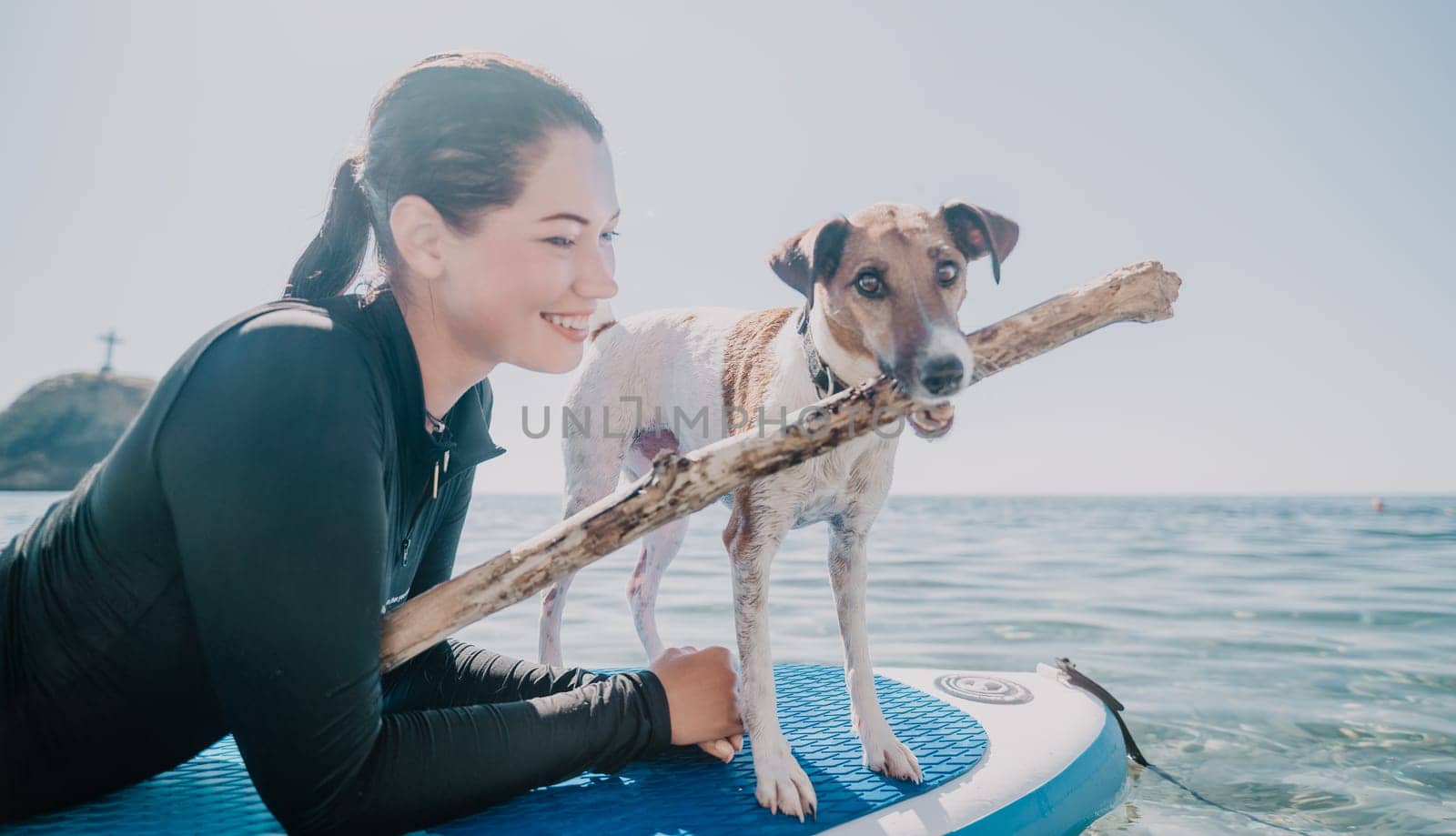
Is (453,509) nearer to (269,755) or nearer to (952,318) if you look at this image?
(269,755)

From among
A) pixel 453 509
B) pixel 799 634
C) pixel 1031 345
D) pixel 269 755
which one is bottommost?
pixel 799 634

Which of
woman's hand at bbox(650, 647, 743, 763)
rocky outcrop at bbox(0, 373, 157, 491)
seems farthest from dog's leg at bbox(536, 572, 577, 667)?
rocky outcrop at bbox(0, 373, 157, 491)

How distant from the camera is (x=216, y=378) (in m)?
1.14

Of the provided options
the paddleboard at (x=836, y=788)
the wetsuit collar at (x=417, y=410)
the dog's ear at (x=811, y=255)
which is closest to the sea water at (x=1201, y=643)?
the paddleboard at (x=836, y=788)

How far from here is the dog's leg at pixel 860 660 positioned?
2.12m

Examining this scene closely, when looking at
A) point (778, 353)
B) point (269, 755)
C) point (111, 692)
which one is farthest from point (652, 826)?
point (778, 353)

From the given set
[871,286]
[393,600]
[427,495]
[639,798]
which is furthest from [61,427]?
[871,286]

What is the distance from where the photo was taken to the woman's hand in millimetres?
1844

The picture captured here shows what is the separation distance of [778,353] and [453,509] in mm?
967

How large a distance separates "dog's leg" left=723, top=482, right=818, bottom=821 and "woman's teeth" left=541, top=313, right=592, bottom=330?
0.65m

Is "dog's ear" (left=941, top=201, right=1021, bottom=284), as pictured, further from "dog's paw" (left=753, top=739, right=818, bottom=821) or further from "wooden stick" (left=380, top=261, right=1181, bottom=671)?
"dog's paw" (left=753, top=739, right=818, bottom=821)

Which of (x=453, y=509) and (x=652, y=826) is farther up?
(x=453, y=509)

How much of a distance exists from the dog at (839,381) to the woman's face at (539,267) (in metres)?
0.48

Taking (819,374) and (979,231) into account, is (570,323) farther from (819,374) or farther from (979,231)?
(979,231)
